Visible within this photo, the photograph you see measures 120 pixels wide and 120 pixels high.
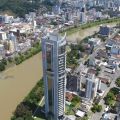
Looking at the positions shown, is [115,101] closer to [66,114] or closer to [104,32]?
[66,114]

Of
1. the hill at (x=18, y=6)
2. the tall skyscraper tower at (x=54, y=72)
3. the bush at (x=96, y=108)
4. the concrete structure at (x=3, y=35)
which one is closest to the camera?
the tall skyscraper tower at (x=54, y=72)

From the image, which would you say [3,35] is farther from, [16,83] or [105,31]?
[105,31]

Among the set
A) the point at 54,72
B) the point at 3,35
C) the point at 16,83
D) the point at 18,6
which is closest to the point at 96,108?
the point at 54,72

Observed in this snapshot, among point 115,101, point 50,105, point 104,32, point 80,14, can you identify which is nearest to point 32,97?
point 50,105

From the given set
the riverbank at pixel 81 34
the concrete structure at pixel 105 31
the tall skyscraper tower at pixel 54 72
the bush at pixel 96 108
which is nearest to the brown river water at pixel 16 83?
the tall skyscraper tower at pixel 54 72

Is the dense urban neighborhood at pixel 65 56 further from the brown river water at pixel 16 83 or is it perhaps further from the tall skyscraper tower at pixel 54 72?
the brown river water at pixel 16 83
